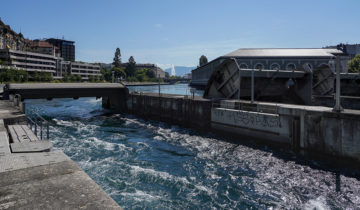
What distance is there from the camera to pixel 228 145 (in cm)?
2253

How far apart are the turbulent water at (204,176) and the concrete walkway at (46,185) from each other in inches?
174

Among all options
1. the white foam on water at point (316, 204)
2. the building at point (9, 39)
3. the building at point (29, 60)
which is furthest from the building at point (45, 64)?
the white foam on water at point (316, 204)

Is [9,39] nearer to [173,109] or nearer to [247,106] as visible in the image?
[173,109]

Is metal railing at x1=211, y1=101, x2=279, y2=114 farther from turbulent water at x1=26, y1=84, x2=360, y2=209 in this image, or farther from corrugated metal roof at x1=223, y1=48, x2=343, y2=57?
corrugated metal roof at x1=223, y1=48, x2=343, y2=57

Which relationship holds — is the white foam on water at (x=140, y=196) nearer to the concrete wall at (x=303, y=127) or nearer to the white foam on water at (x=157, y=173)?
the white foam on water at (x=157, y=173)

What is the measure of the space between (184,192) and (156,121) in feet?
85.2

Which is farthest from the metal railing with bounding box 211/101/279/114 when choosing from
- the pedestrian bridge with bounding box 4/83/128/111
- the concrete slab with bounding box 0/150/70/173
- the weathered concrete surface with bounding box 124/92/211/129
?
the pedestrian bridge with bounding box 4/83/128/111

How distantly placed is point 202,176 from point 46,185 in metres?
10.0

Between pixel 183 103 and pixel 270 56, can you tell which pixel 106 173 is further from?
pixel 270 56

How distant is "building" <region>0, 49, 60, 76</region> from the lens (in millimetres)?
117375

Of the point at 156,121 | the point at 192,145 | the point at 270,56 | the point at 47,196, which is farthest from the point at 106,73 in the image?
the point at 47,196

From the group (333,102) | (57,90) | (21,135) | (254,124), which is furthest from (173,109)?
(21,135)

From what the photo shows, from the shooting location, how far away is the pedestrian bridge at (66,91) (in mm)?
39312

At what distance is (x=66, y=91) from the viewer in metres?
42.5
